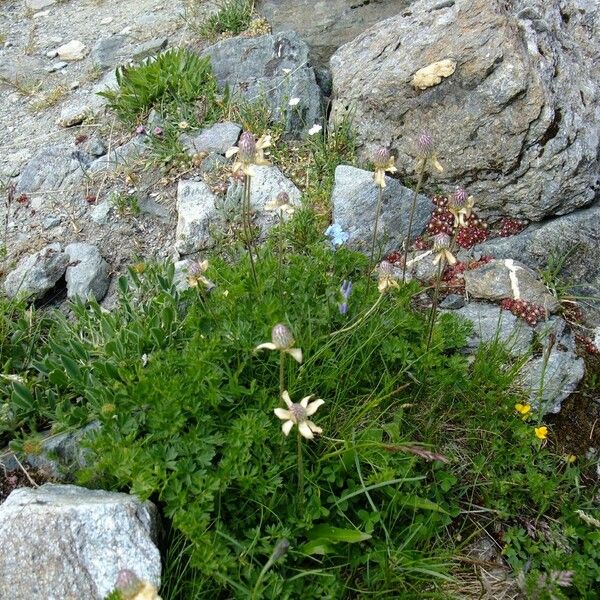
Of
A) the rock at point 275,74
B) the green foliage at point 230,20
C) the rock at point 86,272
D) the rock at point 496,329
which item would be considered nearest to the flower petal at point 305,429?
the rock at point 496,329

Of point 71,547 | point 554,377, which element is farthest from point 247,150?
point 554,377

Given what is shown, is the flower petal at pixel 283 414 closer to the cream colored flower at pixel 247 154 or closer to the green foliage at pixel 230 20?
the cream colored flower at pixel 247 154

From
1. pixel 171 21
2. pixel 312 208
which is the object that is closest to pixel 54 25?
pixel 171 21

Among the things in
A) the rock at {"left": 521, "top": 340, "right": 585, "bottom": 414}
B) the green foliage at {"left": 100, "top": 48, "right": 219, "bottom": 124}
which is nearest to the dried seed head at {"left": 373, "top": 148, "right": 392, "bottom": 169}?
the rock at {"left": 521, "top": 340, "right": 585, "bottom": 414}

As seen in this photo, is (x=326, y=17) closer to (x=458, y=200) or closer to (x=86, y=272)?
(x=86, y=272)

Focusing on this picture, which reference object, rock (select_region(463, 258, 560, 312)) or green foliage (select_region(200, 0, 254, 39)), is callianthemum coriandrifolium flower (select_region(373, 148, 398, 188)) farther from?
green foliage (select_region(200, 0, 254, 39))

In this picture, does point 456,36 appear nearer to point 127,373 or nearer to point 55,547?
point 127,373

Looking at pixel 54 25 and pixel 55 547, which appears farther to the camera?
pixel 54 25
